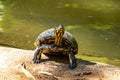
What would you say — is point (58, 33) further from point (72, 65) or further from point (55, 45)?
point (72, 65)

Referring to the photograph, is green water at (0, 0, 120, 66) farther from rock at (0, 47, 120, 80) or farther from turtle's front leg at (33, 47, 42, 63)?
turtle's front leg at (33, 47, 42, 63)

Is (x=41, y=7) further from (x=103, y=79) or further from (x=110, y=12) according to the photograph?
(x=103, y=79)

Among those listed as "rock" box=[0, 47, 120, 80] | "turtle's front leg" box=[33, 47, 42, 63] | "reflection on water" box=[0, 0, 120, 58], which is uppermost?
"turtle's front leg" box=[33, 47, 42, 63]

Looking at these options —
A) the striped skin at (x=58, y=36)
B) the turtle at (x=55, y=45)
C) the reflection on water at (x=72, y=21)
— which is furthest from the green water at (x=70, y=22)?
the striped skin at (x=58, y=36)

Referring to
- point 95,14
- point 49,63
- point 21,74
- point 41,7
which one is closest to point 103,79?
point 49,63

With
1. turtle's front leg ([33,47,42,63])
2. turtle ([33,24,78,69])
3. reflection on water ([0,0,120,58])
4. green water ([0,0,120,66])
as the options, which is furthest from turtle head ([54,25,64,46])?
reflection on water ([0,0,120,58])

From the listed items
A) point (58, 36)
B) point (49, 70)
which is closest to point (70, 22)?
point (58, 36)
